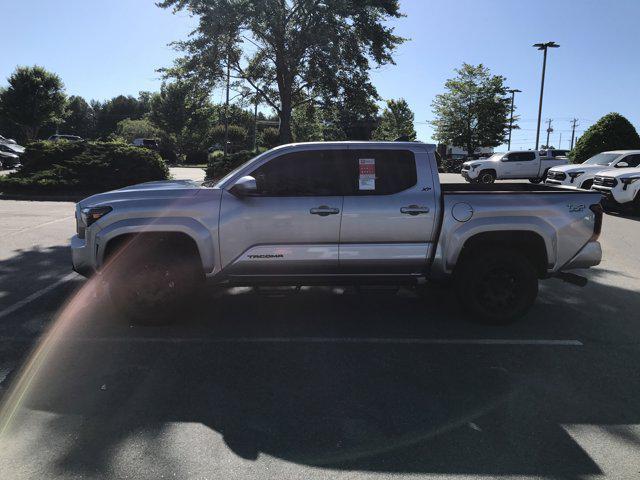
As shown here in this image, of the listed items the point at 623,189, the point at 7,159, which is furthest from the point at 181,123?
the point at 623,189

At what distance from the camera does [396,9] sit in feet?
66.1

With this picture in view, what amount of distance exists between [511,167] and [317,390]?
26768mm

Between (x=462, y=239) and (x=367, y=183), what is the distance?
1074mm

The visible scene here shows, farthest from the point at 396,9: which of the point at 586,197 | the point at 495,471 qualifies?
the point at 495,471

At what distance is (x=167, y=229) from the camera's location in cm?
489

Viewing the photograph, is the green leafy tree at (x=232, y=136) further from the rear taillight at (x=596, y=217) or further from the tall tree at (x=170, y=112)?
the rear taillight at (x=596, y=217)

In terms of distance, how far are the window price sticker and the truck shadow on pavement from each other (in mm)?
1426

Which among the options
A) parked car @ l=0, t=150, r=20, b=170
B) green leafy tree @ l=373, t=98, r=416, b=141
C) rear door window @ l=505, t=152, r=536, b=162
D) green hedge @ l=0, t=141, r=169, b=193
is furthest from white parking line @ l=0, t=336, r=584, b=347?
green leafy tree @ l=373, t=98, r=416, b=141

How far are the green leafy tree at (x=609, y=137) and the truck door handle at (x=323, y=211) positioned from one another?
23.4 m

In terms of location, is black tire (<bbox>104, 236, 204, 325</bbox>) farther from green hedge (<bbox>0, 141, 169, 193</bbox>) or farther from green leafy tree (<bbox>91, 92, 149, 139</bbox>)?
green leafy tree (<bbox>91, 92, 149, 139</bbox>)

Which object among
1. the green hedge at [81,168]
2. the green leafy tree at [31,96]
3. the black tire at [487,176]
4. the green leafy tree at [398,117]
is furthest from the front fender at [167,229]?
the green leafy tree at [398,117]

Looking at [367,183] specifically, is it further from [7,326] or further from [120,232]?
[7,326]

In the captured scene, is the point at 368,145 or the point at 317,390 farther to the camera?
the point at 368,145

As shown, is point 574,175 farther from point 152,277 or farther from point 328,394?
point 328,394
